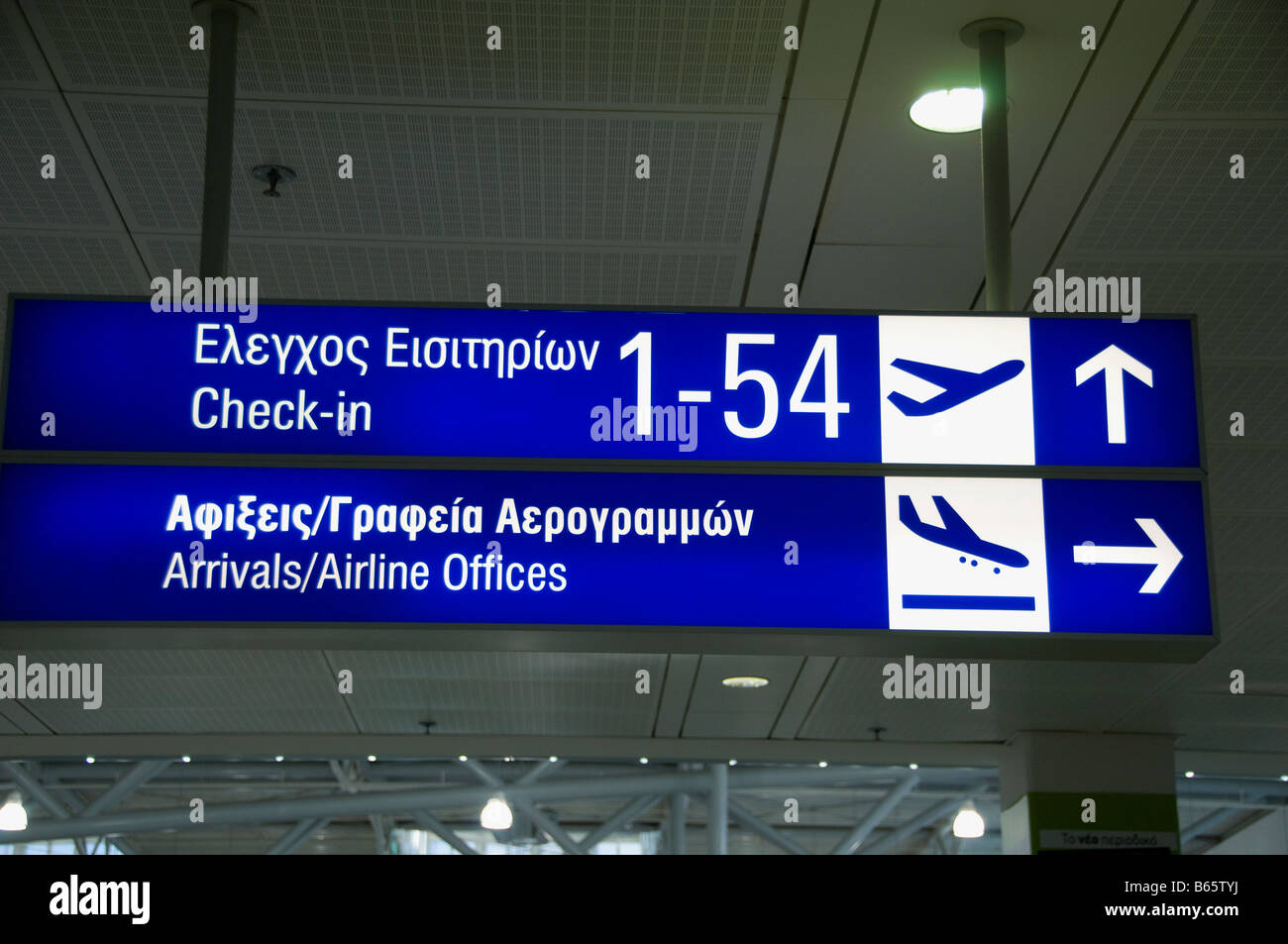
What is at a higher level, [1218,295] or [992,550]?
[1218,295]

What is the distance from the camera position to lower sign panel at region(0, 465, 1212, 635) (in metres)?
3.50

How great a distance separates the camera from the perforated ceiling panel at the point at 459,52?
14.6 ft

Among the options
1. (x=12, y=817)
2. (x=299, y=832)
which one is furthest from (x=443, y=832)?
(x=12, y=817)

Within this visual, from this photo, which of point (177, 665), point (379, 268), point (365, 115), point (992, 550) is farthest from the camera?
point (177, 665)

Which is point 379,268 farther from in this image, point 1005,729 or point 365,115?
point 1005,729

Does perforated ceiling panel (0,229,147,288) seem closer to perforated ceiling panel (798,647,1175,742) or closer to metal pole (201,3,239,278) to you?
metal pole (201,3,239,278)

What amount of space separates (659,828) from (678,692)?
36.6ft

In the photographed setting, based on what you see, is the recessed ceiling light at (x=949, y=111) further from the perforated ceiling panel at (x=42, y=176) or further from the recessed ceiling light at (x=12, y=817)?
the recessed ceiling light at (x=12, y=817)

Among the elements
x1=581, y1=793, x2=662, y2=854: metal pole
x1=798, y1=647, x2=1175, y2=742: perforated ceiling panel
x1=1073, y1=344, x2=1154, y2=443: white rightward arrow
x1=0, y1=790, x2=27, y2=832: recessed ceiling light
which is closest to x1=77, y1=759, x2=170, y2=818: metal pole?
x1=0, y1=790, x2=27, y2=832: recessed ceiling light

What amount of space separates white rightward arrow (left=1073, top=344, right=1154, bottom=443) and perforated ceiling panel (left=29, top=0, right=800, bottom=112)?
1.35 metres

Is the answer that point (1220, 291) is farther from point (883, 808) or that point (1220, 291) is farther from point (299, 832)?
point (299, 832)

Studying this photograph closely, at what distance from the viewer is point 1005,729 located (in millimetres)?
12172

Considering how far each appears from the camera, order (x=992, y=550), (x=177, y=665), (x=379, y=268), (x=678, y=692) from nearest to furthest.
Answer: (x=992, y=550)
(x=379, y=268)
(x=177, y=665)
(x=678, y=692)

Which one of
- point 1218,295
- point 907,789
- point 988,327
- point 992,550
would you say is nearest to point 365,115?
point 988,327
